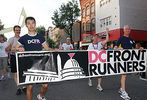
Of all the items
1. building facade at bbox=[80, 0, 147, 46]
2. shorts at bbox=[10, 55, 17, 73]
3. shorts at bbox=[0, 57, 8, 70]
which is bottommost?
shorts at bbox=[0, 57, 8, 70]

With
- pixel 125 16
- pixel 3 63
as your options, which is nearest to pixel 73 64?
pixel 3 63

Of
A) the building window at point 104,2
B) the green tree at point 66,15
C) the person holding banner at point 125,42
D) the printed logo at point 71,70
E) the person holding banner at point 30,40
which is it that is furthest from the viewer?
the green tree at point 66,15

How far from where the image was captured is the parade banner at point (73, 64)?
3432mm

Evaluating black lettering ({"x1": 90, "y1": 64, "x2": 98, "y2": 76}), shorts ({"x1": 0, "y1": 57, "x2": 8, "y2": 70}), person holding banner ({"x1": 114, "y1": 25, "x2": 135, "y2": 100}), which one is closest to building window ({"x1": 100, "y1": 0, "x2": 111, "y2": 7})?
shorts ({"x1": 0, "y1": 57, "x2": 8, "y2": 70})

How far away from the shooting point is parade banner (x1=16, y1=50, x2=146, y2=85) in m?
3.43

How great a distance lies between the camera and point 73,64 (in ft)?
13.3

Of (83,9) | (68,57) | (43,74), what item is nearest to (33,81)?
(43,74)

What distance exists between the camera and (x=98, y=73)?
4398mm

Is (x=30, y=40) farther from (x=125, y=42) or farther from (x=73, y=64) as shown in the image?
(x=125, y=42)

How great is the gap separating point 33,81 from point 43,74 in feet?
0.87

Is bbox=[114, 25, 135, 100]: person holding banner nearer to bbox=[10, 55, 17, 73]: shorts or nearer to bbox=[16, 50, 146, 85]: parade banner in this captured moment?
bbox=[16, 50, 146, 85]: parade banner

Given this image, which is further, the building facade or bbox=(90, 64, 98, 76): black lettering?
the building facade

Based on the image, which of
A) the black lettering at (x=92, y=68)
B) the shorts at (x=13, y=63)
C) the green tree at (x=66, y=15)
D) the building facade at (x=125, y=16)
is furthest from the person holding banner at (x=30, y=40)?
the green tree at (x=66, y=15)

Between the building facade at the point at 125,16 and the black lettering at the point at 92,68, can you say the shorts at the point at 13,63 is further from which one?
the building facade at the point at 125,16
